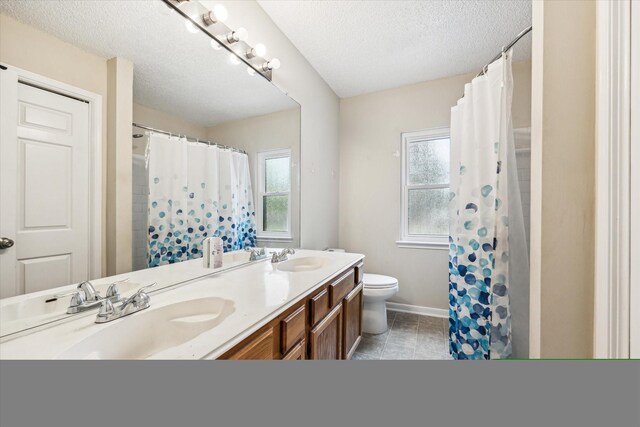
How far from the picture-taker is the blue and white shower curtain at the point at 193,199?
3.23ft

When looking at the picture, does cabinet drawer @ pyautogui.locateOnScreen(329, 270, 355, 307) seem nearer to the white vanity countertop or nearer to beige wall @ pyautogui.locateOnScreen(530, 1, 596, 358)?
the white vanity countertop

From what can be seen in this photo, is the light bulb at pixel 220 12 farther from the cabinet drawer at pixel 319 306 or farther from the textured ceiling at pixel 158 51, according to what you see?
the cabinet drawer at pixel 319 306

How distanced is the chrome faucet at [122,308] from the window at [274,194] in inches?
33.0

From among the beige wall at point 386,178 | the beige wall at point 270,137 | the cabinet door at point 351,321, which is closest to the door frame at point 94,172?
the beige wall at point 270,137

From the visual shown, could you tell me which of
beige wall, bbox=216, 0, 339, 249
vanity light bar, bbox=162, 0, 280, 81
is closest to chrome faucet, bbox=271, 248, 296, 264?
beige wall, bbox=216, 0, 339, 249

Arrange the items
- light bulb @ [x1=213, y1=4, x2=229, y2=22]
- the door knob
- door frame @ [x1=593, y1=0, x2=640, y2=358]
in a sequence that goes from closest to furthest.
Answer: door frame @ [x1=593, y1=0, x2=640, y2=358] < the door knob < light bulb @ [x1=213, y1=4, x2=229, y2=22]

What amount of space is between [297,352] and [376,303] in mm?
1280

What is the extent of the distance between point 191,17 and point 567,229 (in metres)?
1.55

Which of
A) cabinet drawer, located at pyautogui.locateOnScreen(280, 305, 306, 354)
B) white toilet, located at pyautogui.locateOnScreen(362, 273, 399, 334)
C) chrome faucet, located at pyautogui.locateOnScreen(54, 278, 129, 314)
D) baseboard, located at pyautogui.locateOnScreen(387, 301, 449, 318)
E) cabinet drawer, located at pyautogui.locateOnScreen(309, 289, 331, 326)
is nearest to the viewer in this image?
chrome faucet, located at pyautogui.locateOnScreen(54, 278, 129, 314)

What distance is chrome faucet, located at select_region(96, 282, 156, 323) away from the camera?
0.69 metres

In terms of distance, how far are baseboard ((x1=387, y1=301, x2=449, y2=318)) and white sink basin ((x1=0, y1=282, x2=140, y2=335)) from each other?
8.23ft

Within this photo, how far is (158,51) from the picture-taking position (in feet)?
3.18

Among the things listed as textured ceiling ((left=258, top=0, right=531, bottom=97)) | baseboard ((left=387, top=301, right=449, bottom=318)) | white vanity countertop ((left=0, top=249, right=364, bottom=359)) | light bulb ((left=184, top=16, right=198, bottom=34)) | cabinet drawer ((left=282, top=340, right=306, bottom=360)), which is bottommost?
baseboard ((left=387, top=301, right=449, bottom=318))

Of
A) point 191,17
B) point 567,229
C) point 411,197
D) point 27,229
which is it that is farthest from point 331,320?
point 411,197
